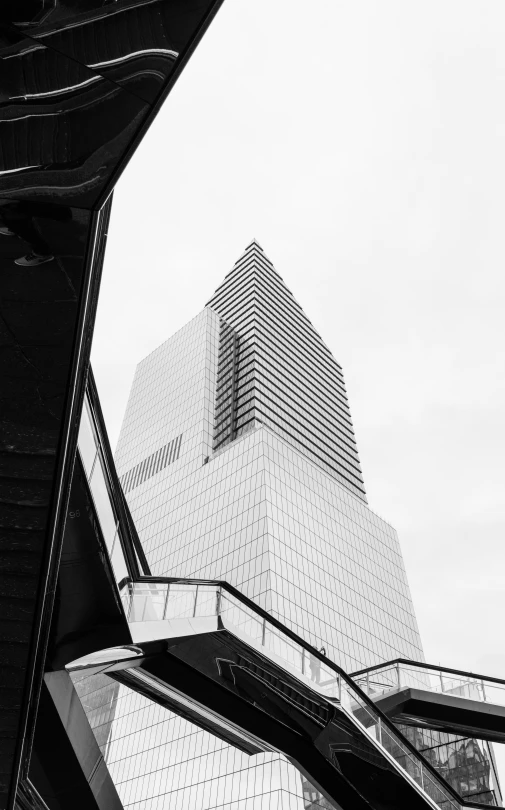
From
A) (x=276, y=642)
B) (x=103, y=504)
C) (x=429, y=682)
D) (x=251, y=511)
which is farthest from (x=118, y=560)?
(x=251, y=511)

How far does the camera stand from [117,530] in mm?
8328

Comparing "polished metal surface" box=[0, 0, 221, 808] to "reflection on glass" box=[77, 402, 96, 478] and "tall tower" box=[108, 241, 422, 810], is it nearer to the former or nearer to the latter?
"reflection on glass" box=[77, 402, 96, 478]

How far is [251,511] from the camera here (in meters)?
68.6

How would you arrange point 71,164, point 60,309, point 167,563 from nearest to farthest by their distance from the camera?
point 71,164, point 60,309, point 167,563

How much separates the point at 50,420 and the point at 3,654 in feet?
5.88

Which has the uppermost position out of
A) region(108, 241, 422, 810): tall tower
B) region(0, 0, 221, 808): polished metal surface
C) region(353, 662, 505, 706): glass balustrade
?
region(108, 241, 422, 810): tall tower

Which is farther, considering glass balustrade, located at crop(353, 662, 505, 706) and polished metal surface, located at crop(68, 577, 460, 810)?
glass balustrade, located at crop(353, 662, 505, 706)

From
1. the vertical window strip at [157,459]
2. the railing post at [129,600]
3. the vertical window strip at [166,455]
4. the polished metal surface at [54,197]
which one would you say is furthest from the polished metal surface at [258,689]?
the vertical window strip at [157,459]

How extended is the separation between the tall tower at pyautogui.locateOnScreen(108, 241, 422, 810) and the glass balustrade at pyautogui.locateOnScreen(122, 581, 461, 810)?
96.6ft

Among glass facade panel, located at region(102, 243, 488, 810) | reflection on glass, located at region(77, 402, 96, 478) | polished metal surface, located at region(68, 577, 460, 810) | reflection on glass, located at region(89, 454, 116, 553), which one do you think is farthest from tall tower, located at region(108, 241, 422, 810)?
reflection on glass, located at region(77, 402, 96, 478)

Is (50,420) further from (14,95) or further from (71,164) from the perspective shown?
(14,95)

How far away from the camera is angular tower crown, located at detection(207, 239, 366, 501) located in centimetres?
9900

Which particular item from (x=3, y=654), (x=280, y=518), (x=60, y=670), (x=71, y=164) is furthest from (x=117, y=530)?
(x=280, y=518)

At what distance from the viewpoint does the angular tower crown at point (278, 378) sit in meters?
99.0
